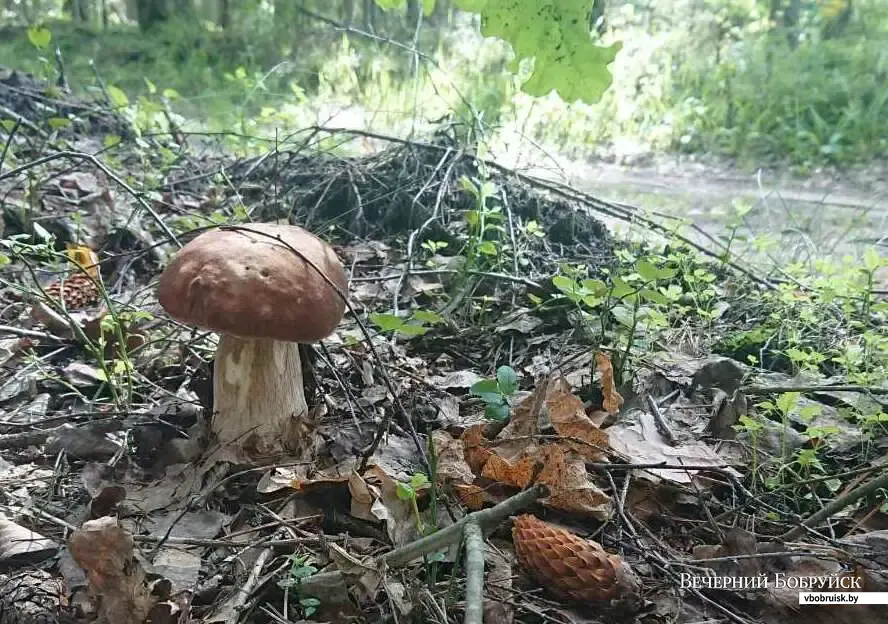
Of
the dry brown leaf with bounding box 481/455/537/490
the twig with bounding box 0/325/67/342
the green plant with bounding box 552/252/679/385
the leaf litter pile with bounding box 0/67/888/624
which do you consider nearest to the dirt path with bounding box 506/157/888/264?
the green plant with bounding box 552/252/679/385

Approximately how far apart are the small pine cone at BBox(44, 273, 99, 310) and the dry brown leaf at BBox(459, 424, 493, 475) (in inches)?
69.9

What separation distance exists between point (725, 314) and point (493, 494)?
169 cm

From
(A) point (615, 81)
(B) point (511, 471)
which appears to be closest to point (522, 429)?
(B) point (511, 471)

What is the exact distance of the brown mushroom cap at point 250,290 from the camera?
1638mm

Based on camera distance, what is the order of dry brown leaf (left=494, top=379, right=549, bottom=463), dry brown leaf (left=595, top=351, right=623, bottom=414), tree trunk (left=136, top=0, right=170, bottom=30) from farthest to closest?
1. tree trunk (left=136, top=0, right=170, bottom=30)
2. dry brown leaf (left=595, top=351, right=623, bottom=414)
3. dry brown leaf (left=494, top=379, right=549, bottom=463)

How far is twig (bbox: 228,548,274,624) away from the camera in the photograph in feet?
4.42

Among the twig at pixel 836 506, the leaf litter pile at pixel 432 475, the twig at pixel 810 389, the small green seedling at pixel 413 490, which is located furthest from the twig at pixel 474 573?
the twig at pixel 810 389

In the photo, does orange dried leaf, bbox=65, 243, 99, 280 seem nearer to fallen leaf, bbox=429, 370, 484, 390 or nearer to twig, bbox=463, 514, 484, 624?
fallen leaf, bbox=429, 370, 484, 390

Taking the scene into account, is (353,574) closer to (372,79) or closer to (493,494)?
(493,494)

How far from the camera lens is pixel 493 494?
167cm

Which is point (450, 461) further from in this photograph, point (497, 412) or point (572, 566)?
point (572, 566)

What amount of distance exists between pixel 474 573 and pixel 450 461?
1.75ft

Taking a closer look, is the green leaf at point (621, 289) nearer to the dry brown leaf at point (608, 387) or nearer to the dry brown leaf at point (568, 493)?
the dry brown leaf at point (608, 387)

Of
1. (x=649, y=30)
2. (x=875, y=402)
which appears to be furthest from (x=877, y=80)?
(x=875, y=402)
